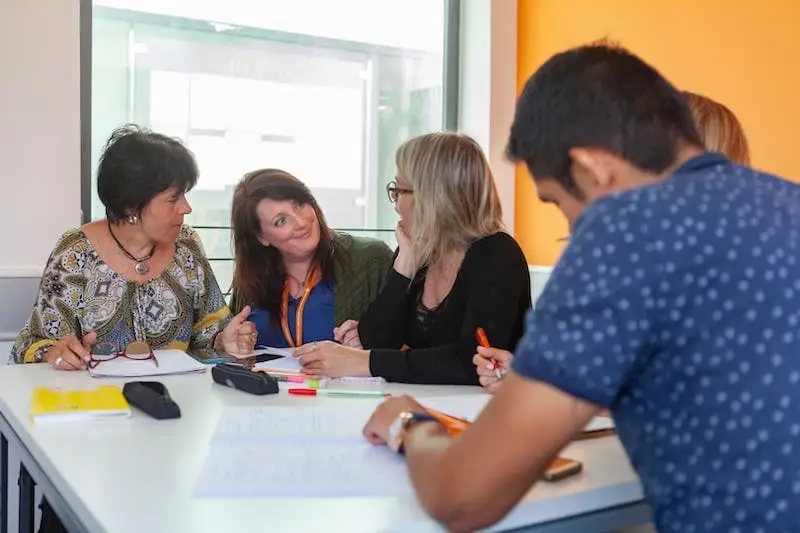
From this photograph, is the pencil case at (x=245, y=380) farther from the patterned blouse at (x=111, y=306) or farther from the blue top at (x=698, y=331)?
the blue top at (x=698, y=331)

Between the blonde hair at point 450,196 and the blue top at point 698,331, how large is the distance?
1170mm

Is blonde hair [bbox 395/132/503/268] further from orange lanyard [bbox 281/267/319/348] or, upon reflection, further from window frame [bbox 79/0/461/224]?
window frame [bbox 79/0/461/224]

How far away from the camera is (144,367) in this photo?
171 centimetres

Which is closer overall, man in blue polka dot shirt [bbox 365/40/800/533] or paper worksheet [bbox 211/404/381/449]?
man in blue polka dot shirt [bbox 365/40/800/533]

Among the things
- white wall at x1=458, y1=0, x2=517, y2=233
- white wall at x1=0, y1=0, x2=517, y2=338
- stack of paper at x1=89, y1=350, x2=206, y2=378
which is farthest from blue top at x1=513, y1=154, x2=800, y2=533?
white wall at x1=458, y1=0, x2=517, y2=233

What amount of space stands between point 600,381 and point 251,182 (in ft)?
5.98

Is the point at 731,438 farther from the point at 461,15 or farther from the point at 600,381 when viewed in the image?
the point at 461,15

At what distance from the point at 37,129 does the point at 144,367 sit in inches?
45.5

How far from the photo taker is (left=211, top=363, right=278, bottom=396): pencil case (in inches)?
59.3

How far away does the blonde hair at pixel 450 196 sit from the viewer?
74.7 inches

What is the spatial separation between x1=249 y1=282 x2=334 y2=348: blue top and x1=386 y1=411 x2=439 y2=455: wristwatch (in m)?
1.17

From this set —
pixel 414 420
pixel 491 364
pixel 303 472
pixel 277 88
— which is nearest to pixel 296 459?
pixel 303 472

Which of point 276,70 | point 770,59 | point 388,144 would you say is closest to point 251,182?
point 276,70

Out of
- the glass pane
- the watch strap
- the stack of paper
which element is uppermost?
the glass pane
